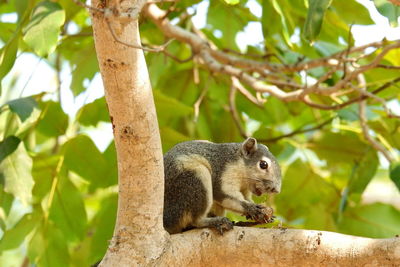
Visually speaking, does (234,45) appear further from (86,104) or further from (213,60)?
(86,104)

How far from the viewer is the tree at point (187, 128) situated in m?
3.22

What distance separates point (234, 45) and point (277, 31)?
4.37 feet

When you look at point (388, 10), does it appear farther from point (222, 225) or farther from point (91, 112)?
point (91, 112)

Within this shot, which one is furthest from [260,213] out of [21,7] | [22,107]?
[21,7]

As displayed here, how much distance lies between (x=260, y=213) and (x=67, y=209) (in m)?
1.83

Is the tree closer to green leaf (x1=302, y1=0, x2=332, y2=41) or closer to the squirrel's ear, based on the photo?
green leaf (x1=302, y1=0, x2=332, y2=41)

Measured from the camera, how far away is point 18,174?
4582mm

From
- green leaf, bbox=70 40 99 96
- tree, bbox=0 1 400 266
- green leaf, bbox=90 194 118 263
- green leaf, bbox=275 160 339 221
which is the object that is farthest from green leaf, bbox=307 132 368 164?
green leaf, bbox=70 40 99 96

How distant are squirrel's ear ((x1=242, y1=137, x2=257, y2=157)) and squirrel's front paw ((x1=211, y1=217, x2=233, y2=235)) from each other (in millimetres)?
1099

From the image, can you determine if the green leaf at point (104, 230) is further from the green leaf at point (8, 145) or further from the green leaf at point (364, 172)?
the green leaf at point (364, 172)

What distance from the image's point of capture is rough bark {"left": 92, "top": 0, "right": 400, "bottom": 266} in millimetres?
3066

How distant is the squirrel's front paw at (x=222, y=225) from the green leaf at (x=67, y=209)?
6.18ft

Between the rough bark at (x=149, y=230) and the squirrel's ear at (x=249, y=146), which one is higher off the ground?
the rough bark at (x=149, y=230)

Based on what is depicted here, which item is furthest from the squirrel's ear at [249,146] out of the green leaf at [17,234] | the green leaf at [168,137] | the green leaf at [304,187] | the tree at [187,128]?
the green leaf at [17,234]
